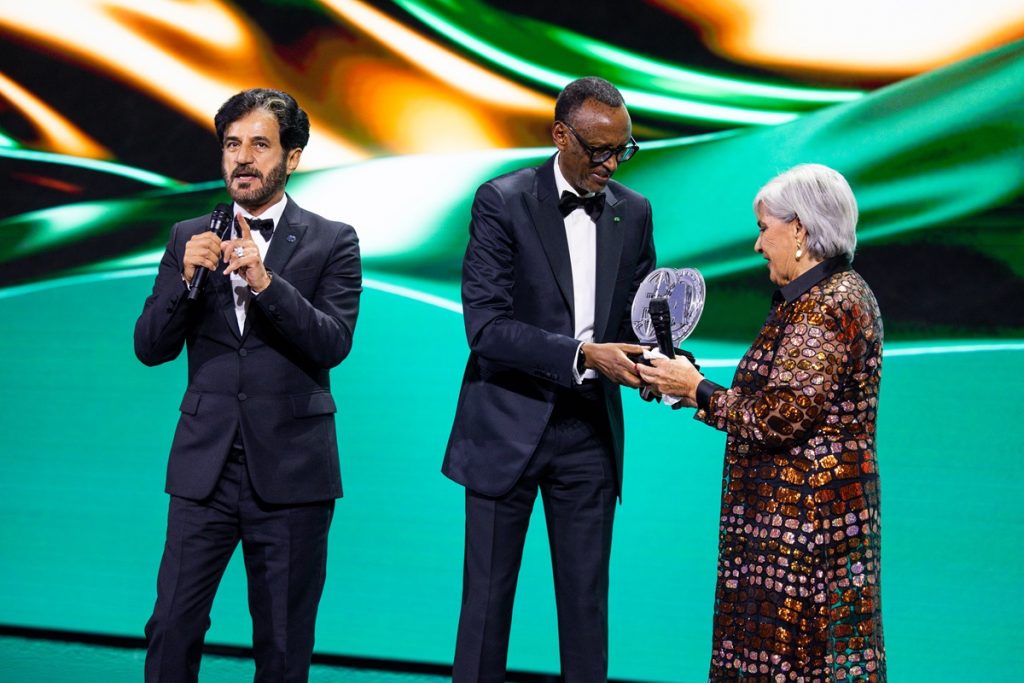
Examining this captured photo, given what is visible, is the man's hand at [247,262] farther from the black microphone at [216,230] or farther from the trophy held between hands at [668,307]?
the trophy held between hands at [668,307]

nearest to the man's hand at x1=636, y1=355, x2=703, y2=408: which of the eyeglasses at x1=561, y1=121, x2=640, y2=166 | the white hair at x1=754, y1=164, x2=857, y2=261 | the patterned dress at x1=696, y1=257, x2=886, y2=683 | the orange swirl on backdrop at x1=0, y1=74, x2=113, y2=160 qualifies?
the patterned dress at x1=696, y1=257, x2=886, y2=683

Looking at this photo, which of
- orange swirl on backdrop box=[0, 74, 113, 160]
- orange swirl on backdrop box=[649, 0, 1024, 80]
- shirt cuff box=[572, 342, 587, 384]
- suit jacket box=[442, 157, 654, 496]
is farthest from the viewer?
orange swirl on backdrop box=[0, 74, 113, 160]

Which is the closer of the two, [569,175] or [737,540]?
[737,540]

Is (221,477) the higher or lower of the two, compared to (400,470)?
lower

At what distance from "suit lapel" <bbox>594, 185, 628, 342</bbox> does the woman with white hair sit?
0.42 metres

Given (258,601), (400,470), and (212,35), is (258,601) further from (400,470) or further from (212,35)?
(212,35)

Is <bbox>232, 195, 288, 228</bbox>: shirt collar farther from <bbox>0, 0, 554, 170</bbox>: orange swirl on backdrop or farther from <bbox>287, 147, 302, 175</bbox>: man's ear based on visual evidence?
<bbox>0, 0, 554, 170</bbox>: orange swirl on backdrop

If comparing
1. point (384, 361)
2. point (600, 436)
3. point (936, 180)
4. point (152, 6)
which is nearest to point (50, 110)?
point (152, 6)

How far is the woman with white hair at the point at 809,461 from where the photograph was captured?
7.78ft

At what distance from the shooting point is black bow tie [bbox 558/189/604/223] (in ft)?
9.17

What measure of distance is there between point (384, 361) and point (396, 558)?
698mm

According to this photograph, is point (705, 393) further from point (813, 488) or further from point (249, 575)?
point (249, 575)

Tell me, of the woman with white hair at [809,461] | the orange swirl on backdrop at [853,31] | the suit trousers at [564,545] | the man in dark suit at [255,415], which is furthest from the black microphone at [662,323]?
the orange swirl on backdrop at [853,31]

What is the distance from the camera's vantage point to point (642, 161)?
12.8ft
